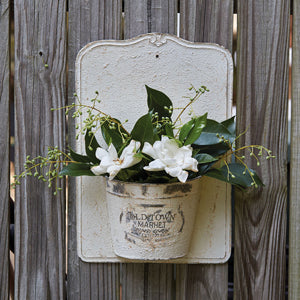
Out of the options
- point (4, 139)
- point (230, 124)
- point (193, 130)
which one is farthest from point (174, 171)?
point (4, 139)

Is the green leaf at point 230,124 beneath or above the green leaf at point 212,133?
above

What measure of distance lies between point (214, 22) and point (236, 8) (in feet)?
0.27

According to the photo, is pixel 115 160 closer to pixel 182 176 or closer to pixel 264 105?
pixel 182 176

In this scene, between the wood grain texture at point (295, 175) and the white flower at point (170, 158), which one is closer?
the white flower at point (170, 158)

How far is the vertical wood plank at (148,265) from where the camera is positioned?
1.06 m

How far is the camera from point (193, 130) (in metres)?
0.89

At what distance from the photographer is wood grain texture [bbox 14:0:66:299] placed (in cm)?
107

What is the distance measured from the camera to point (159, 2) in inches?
41.8

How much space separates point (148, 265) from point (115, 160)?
39cm

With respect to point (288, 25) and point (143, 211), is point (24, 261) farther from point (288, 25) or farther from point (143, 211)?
→ point (288, 25)

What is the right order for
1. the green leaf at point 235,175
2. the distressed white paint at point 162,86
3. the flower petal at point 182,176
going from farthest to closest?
the distressed white paint at point 162,86, the green leaf at point 235,175, the flower petal at point 182,176

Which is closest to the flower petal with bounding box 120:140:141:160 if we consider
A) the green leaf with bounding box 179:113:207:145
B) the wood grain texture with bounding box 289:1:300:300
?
the green leaf with bounding box 179:113:207:145

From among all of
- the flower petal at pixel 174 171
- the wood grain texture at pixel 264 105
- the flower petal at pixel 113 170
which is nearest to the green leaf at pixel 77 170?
the flower petal at pixel 113 170

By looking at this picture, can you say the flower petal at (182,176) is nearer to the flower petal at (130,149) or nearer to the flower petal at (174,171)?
the flower petal at (174,171)
